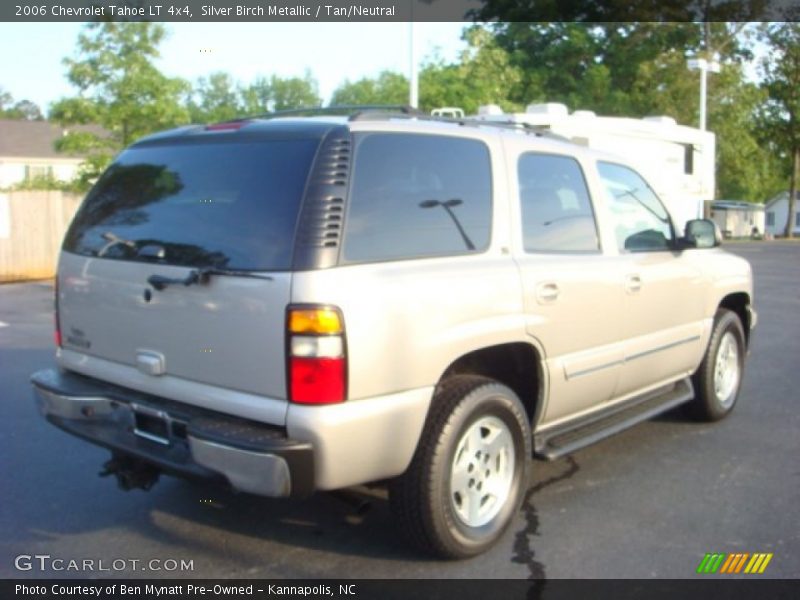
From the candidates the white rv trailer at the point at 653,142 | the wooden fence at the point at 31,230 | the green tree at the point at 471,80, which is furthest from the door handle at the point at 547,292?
the green tree at the point at 471,80

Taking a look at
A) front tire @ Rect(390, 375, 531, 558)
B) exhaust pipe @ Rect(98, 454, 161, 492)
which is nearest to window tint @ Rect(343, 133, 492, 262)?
front tire @ Rect(390, 375, 531, 558)

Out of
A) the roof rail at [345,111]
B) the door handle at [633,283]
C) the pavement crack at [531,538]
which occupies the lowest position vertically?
the pavement crack at [531,538]

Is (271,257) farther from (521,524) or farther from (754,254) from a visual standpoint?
(754,254)

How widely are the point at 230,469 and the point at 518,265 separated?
67.8 inches

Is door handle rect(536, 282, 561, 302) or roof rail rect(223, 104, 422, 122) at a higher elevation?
roof rail rect(223, 104, 422, 122)

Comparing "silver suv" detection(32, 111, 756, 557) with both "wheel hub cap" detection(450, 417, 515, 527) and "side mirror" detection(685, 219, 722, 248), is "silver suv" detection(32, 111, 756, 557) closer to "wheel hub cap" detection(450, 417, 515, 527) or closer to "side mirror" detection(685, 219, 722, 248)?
"wheel hub cap" detection(450, 417, 515, 527)

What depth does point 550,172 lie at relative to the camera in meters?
4.75

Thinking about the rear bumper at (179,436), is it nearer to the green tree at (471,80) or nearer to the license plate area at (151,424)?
the license plate area at (151,424)

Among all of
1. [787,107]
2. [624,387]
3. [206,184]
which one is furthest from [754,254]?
[206,184]

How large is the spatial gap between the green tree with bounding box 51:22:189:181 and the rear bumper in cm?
1507

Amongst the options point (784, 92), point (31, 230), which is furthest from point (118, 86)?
point (784, 92)

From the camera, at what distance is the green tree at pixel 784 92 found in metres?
43.0

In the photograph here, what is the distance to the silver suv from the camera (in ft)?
11.2

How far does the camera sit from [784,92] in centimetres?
4538
